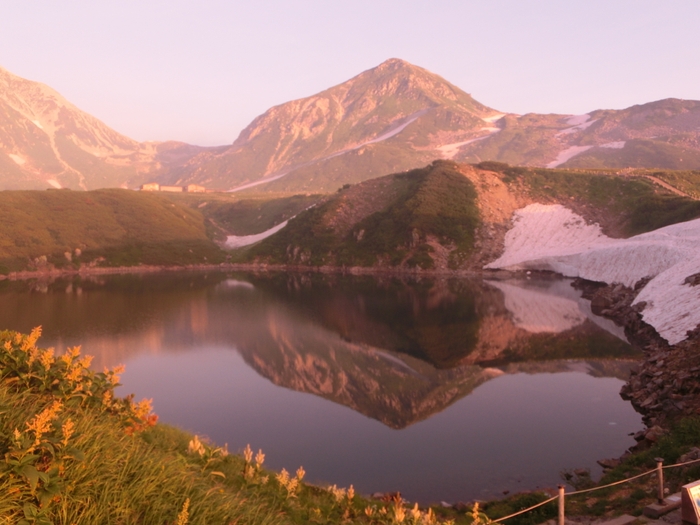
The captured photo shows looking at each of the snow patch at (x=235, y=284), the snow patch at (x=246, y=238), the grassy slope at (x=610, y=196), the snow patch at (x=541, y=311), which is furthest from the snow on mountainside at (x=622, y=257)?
the snow patch at (x=246, y=238)

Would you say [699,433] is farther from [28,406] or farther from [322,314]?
[322,314]

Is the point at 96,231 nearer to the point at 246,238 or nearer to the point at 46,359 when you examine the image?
the point at 246,238

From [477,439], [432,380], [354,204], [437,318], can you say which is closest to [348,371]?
[432,380]

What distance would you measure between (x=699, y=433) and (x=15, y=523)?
22.9m

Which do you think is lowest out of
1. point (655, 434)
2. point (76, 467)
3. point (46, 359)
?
point (655, 434)

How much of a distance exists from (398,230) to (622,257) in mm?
57175

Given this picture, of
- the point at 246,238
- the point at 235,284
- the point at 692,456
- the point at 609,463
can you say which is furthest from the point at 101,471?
the point at 246,238

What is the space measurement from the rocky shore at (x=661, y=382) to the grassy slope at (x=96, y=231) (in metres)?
120

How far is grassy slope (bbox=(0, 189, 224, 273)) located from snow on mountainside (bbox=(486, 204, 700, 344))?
277ft

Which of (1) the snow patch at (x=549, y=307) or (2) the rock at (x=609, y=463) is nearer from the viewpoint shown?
(2) the rock at (x=609, y=463)

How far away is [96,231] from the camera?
143 m

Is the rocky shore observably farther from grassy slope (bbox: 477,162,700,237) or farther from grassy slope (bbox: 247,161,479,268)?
grassy slope (bbox: 247,161,479,268)

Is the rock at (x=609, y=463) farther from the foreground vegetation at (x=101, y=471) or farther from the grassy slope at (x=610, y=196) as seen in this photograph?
the grassy slope at (x=610, y=196)

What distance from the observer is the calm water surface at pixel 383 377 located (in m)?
24.2
